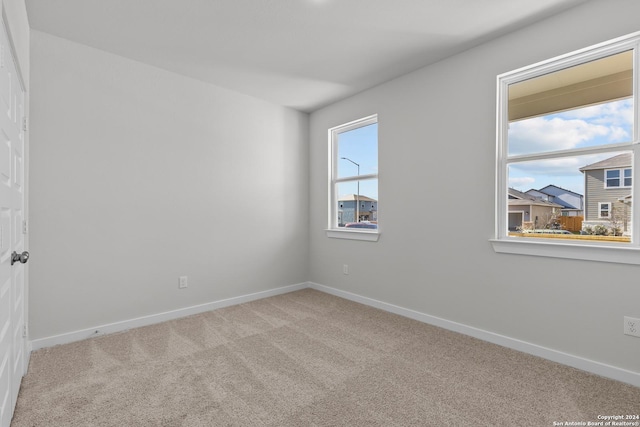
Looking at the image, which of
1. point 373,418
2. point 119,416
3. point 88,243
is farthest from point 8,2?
point 373,418

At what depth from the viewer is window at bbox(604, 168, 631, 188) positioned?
6.61 ft

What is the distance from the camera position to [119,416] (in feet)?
5.43

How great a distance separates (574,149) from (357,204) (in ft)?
7.25

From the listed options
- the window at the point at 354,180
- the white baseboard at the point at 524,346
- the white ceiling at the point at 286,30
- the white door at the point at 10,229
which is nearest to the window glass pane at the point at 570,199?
the white baseboard at the point at 524,346

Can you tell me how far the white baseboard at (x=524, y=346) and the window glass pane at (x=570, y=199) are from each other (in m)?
0.85

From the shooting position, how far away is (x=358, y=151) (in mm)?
3893

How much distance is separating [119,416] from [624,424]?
106 inches

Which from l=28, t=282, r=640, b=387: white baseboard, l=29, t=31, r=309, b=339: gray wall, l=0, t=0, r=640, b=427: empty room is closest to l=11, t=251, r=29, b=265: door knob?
l=0, t=0, r=640, b=427: empty room

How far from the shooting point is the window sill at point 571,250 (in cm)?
195

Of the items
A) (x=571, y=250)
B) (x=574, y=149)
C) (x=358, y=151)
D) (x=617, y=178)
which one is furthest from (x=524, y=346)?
(x=358, y=151)

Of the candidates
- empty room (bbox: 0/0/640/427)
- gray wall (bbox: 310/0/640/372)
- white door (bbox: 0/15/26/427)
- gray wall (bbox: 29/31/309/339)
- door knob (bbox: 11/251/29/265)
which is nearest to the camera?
white door (bbox: 0/15/26/427)

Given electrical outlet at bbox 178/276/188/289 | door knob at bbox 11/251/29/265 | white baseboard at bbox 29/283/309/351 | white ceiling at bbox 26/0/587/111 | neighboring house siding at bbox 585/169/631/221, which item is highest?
white ceiling at bbox 26/0/587/111

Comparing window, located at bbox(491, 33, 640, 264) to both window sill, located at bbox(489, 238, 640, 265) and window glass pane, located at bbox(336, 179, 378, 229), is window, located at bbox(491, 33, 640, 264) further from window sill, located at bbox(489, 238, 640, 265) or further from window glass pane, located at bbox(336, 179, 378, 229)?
window glass pane, located at bbox(336, 179, 378, 229)

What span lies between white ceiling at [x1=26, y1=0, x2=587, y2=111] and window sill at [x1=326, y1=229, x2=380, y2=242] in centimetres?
172
